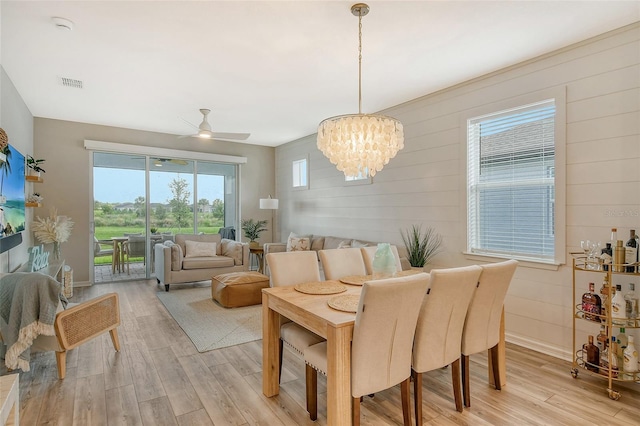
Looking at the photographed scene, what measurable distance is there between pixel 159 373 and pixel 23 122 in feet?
13.3

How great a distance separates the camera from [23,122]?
4492 mm

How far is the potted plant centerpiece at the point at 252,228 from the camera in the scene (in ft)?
23.2

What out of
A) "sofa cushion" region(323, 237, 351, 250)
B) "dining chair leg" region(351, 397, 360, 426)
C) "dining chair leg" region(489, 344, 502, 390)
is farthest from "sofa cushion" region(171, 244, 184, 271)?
"dining chair leg" region(489, 344, 502, 390)

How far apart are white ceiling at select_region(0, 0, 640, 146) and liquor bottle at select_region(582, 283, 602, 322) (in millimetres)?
2114

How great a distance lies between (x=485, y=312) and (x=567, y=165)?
1.68m

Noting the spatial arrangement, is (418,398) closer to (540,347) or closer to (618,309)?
(618,309)

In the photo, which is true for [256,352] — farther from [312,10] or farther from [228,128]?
[228,128]

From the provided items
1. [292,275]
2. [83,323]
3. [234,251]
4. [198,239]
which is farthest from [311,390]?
[198,239]

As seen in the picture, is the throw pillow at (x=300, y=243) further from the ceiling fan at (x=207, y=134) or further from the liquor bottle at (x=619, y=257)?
the liquor bottle at (x=619, y=257)

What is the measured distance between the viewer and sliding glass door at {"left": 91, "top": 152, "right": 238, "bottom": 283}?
5930 mm

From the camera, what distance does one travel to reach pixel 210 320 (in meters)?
3.94

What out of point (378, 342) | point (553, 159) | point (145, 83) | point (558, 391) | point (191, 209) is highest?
point (145, 83)

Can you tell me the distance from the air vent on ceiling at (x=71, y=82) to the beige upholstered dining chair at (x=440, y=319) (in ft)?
14.2

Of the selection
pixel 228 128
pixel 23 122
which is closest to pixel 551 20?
pixel 228 128
